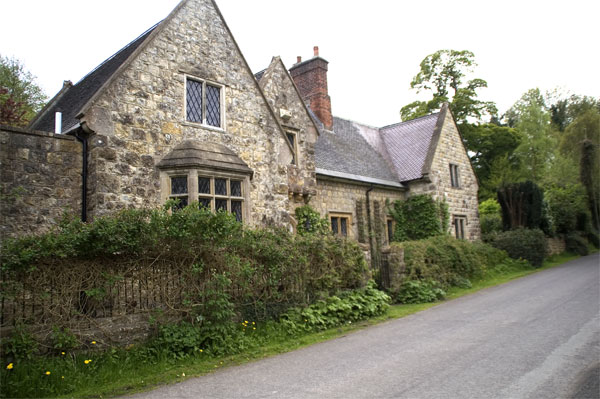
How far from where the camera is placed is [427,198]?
2233 centimetres

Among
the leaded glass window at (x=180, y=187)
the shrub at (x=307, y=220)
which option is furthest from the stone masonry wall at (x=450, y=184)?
the leaded glass window at (x=180, y=187)

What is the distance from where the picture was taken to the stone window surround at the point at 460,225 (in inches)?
940

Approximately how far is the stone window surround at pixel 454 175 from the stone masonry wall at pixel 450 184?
0.18 metres

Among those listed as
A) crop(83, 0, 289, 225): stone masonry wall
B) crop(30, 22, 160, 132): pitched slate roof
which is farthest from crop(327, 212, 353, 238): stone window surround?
crop(30, 22, 160, 132): pitched slate roof

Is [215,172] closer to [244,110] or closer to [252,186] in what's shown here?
[252,186]

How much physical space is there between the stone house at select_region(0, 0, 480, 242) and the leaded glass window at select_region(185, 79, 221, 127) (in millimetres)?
30

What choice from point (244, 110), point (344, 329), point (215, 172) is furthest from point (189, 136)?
point (344, 329)

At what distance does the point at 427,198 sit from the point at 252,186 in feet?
40.6

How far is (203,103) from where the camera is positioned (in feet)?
39.6

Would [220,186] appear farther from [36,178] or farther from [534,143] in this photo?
[534,143]

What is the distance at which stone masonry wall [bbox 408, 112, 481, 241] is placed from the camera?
22.9 metres

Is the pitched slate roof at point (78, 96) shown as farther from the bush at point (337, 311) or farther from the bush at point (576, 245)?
the bush at point (576, 245)

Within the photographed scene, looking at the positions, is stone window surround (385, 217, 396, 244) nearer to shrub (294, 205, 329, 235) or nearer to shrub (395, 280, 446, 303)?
shrub (294, 205, 329, 235)

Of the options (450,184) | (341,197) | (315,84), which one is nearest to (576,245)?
(450,184)
